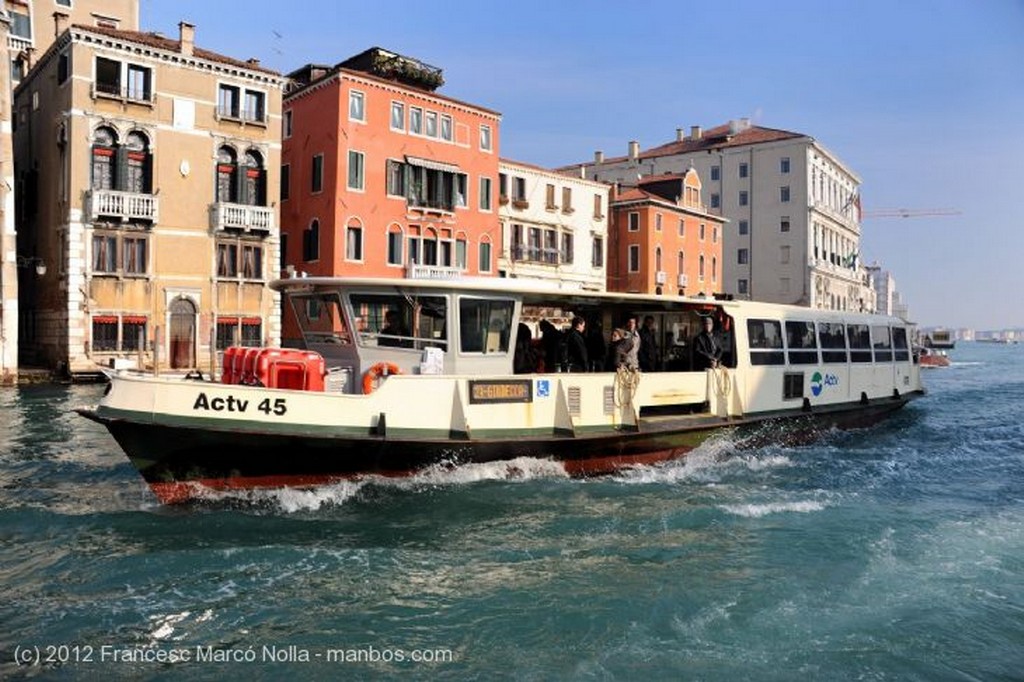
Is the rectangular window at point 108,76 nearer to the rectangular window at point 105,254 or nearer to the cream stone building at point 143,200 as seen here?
the cream stone building at point 143,200

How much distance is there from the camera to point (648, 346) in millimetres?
13516

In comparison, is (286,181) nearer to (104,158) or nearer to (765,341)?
(104,158)

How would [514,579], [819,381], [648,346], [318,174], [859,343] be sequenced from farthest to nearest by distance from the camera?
[318,174] → [859,343] → [819,381] → [648,346] → [514,579]

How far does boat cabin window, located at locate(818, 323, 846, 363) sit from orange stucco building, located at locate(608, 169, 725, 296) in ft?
95.7

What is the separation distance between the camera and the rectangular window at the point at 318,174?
3272 centimetres

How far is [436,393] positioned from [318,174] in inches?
987

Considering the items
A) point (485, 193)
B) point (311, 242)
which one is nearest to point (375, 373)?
point (311, 242)

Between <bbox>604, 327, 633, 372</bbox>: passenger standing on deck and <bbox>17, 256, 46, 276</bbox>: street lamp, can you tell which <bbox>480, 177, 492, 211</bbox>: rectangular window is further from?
<bbox>604, 327, 633, 372</bbox>: passenger standing on deck

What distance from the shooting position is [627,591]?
6.95m

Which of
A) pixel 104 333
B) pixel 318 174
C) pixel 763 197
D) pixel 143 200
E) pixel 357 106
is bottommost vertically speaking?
pixel 104 333

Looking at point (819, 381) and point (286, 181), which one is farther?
point (286, 181)

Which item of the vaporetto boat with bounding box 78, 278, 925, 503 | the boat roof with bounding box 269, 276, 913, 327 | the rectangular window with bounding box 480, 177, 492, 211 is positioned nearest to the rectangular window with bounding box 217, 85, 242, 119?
the rectangular window with bounding box 480, 177, 492, 211

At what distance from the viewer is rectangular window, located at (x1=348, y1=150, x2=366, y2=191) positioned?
3225cm

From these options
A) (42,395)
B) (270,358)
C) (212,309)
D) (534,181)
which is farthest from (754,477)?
(534,181)
